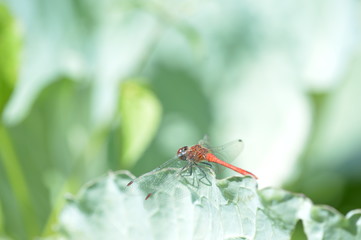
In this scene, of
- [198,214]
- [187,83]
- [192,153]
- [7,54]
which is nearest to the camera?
[198,214]

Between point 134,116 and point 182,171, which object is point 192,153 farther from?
point 134,116

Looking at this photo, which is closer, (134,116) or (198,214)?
(198,214)

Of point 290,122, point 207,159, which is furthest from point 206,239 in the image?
point 290,122

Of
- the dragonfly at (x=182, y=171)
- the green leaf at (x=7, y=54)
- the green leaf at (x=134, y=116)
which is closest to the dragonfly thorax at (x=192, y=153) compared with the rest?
the dragonfly at (x=182, y=171)

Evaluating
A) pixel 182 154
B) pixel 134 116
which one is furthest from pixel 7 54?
pixel 182 154

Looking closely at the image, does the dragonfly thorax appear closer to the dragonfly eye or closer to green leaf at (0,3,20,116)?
the dragonfly eye

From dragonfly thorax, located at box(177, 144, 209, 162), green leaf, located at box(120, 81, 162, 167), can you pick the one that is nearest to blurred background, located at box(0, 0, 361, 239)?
green leaf, located at box(120, 81, 162, 167)
